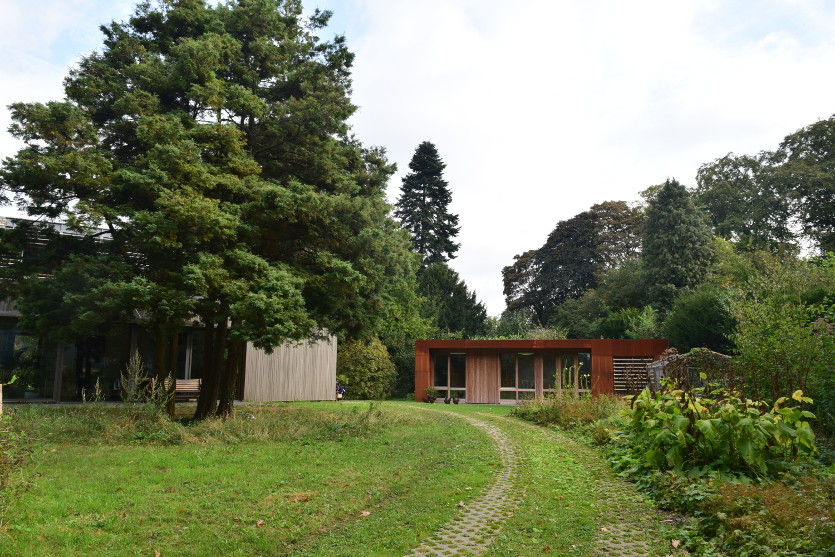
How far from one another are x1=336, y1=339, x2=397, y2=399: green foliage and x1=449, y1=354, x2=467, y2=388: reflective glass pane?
3.77m

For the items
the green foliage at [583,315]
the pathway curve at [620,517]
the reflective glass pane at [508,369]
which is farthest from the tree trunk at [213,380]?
the green foliage at [583,315]

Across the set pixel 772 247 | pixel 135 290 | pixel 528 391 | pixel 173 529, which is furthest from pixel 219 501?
pixel 772 247

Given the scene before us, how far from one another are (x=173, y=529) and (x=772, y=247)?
3138 centimetres

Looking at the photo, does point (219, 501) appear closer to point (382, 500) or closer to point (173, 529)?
point (173, 529)

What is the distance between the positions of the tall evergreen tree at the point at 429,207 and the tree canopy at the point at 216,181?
28.1 meters

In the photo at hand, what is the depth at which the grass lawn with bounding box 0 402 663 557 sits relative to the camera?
487 centimetres

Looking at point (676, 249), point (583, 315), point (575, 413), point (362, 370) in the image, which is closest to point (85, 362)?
point (362, 370)

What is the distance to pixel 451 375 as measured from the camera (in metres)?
24.4

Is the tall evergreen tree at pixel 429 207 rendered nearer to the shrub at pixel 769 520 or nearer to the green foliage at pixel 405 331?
the green foliage at pixel 405 331

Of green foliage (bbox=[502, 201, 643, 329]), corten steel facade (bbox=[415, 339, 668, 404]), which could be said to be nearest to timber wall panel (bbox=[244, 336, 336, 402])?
corten steel facade (bbox=[415, 339, 668, 404])

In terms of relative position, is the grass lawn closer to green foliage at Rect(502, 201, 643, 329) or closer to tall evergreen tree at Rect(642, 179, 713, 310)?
tall evergreen tree at Rect(642, 179, 713, 310)

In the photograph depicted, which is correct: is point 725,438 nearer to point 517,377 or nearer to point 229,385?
point 229,385

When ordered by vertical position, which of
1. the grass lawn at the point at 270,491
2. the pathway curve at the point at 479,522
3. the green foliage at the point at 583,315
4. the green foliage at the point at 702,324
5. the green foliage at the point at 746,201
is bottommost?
the pathway curve at the point at 479,522

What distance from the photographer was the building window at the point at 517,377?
2344 centimetres
